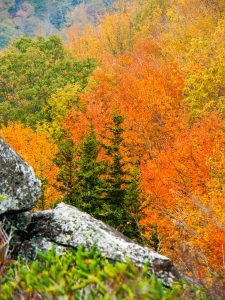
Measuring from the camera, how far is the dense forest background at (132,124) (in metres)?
26.4

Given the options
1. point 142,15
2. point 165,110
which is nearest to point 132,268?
point 165,110

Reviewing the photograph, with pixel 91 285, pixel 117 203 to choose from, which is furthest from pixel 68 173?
pixel 91 285

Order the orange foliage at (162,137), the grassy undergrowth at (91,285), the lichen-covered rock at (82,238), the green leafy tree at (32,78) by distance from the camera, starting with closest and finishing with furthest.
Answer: the grassy undergrowth at (91,285) < the lichen-covered rock at (82,238) < the orange foliage at (162,137) < the green leafy tree at (32,78)

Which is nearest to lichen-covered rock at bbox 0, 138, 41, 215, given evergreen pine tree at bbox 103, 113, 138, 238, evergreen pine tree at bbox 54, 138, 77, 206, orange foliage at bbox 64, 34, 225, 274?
orange foliage at bbox 64, 34, 225, 274

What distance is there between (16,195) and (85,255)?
285 inches

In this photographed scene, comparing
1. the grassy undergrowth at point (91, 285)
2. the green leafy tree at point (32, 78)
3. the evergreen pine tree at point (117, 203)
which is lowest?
the evergreen pine tree at point (117, 203)

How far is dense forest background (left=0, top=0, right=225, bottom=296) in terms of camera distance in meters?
26.4

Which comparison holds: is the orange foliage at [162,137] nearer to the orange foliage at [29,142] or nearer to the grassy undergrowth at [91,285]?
→ the orange foliage at [29,142]

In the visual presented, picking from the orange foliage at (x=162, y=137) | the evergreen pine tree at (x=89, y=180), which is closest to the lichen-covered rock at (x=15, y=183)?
the orange foliage at (x=162, y=137)

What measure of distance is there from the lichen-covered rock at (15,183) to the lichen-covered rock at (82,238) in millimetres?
754

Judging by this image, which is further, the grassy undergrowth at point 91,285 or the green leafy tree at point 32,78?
the green leafy tree at point 32,78

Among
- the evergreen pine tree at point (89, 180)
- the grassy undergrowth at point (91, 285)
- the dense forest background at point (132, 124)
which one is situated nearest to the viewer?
the grassy undergrowth at point (91, 285)

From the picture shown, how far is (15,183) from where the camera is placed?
12.9m

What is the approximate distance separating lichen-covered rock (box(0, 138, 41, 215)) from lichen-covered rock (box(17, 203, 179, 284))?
2.47 feet
